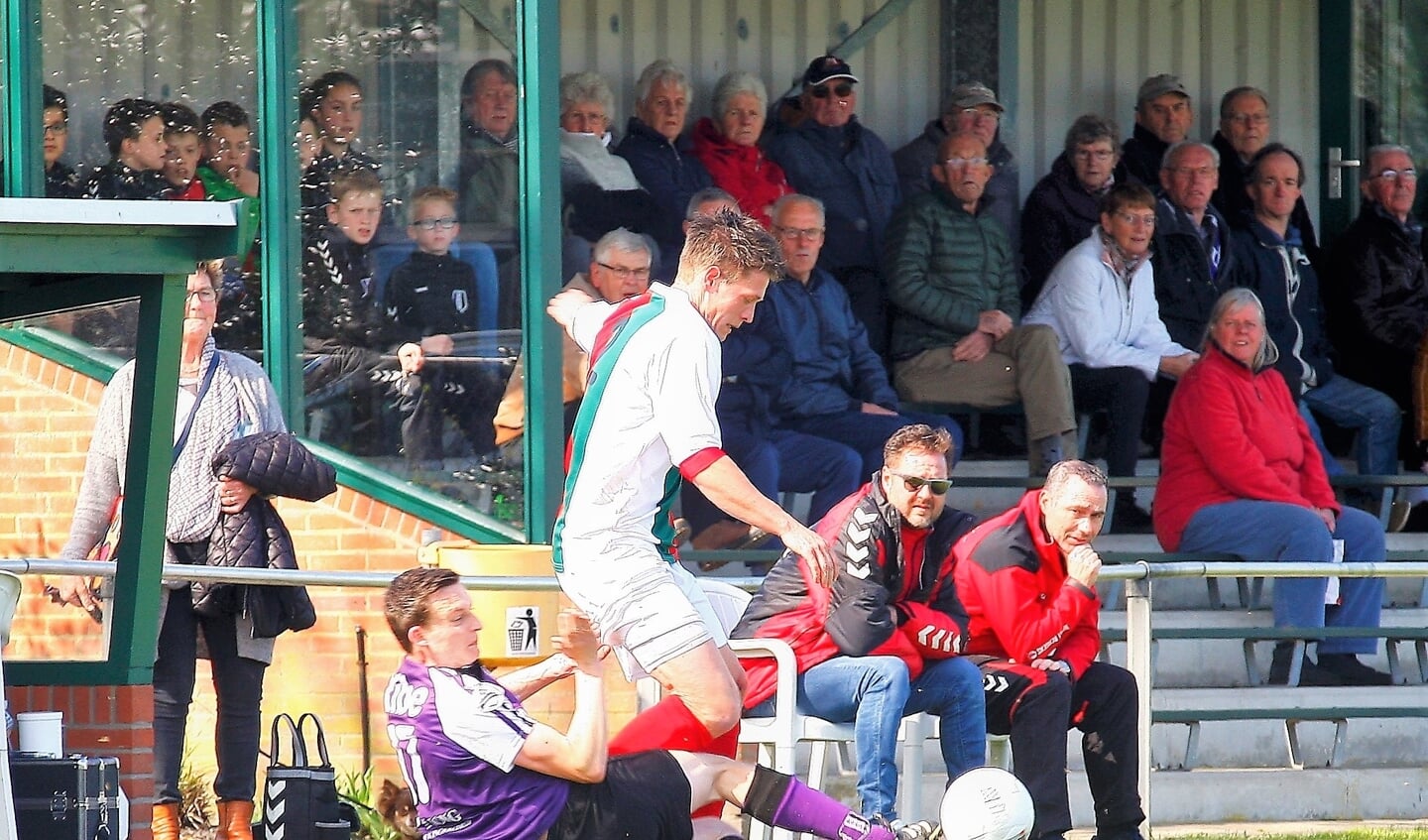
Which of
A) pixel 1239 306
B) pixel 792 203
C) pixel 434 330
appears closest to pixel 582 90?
pixel 792 203

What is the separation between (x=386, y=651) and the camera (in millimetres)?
7836

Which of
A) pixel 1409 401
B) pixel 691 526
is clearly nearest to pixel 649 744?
pixel 691 526

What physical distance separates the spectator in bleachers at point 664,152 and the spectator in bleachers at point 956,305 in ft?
3.07

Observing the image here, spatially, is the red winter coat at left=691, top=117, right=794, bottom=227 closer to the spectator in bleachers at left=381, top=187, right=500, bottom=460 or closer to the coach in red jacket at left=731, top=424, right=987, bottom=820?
the spectator in bleachers at left=381, top=187, right=500, bottom=460

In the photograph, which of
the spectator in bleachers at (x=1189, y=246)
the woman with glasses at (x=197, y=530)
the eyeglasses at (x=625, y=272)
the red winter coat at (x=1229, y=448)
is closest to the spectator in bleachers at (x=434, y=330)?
the eyeglasses at (x=625, y=272)

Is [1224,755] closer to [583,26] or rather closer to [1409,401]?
[1409,401]

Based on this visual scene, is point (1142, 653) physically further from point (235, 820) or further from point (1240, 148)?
point (1240, 148)

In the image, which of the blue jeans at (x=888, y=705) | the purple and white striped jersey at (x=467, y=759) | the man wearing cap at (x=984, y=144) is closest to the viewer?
the purple and white striped jersey at (x=467, y=759)

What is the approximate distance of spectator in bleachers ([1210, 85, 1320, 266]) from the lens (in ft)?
34.8

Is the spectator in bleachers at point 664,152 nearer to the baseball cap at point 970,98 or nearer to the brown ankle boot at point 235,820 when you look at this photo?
the baseball cap at point 970,98

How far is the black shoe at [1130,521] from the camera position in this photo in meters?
9.95

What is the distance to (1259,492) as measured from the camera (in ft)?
29.5

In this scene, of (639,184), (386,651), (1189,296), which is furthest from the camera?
(1189,296)

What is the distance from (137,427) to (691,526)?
3.39 m
